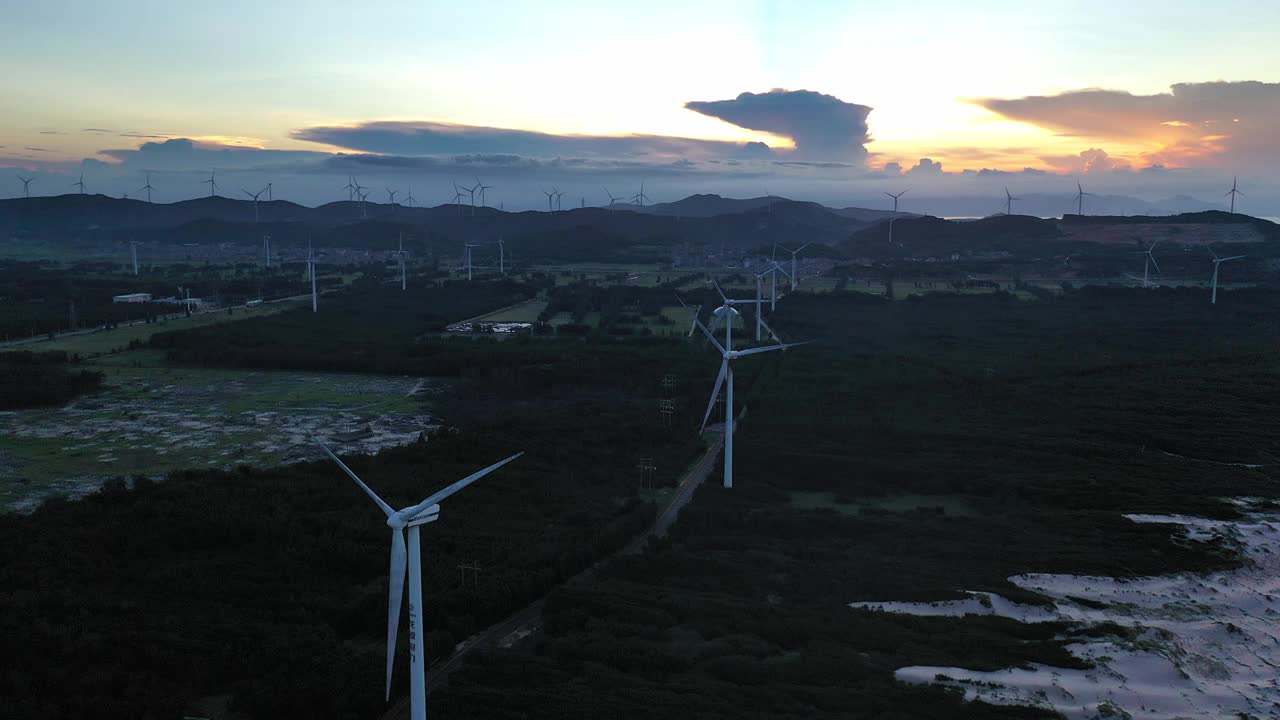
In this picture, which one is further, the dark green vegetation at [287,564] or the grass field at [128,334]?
the grass field at [128,334]

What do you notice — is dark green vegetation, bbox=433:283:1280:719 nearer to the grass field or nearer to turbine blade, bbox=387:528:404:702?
turbine blade, bbox=387:528:404:702

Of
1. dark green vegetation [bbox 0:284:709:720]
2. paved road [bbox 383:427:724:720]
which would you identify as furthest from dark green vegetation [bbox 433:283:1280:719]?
dark green vegetation [bbox 0:284:709:720]

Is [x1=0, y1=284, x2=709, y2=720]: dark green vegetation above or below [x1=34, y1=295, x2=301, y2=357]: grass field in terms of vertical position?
above

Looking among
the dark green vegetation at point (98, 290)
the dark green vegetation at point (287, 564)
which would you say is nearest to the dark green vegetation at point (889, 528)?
the dark green vegetation at point (287, 564)

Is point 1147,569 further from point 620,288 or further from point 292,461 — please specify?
point 620,288

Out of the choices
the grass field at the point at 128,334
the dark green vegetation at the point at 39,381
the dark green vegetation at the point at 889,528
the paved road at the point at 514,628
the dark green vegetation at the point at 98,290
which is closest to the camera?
the dark green vegetation at the point at 889,528

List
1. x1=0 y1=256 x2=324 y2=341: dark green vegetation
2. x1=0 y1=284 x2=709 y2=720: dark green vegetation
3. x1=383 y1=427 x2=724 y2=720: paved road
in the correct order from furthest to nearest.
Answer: x1=0 y1=256 x2=324 y2=341: dark green vegetation, x1=383 y1=427 x2=724 y2=720: paved road, x1=0 y1=284 x2=709 y2=720: dark green vegetation

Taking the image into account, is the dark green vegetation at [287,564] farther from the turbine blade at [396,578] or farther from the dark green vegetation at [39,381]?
the dark green vegetation at [39,381]
